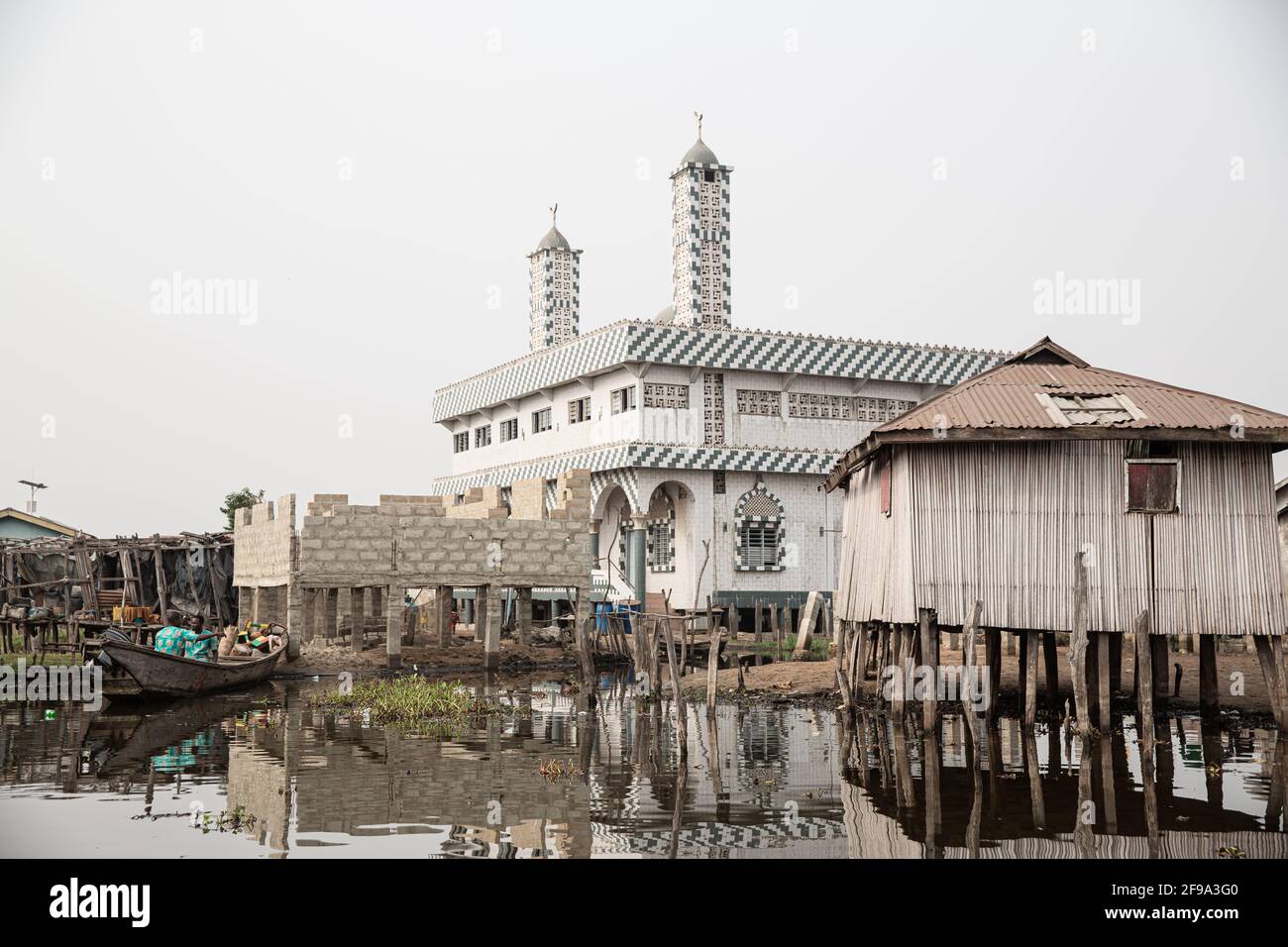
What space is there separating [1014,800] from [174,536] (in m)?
31.3

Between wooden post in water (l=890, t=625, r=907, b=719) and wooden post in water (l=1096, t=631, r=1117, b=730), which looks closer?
wooden post in water (l=1096, t=631, r=1117, b=730)

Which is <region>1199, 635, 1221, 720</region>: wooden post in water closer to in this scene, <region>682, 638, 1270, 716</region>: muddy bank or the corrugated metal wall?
<region>682, 638, 1270, 716</region>: muddy bank

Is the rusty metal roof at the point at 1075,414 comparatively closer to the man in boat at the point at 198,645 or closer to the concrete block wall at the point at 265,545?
the man in boat at the point at 198,645

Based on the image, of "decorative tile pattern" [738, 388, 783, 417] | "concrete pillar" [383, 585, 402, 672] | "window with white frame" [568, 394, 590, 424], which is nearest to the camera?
"concrete pillar" [383, 585, 402, 672]

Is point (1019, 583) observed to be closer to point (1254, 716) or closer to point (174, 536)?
point (1254, 716)

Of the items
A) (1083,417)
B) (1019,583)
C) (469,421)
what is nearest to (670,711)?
(1019,583)

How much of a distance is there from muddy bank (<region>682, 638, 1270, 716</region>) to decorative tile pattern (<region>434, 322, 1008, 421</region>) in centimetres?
1248

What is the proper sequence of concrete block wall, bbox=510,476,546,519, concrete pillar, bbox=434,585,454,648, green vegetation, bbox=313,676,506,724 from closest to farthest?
green vegetation, bbox=313,676,506,724
concrete pillar, bbox=434,585,454,648
concrete block wall, bbox=510,476,546,519

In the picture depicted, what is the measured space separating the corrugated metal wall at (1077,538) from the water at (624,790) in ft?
5.93

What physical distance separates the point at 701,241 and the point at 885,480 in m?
24.3

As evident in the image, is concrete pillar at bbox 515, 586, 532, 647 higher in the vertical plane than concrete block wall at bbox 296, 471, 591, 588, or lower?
lower

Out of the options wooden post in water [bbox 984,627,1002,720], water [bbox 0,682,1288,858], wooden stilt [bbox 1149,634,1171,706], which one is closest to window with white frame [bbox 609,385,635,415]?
water [bbox 0,682,1288,858]

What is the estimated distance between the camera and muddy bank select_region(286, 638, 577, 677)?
97.9 ft

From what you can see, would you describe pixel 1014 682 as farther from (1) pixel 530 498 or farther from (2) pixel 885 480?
(1) pixel 530 498
